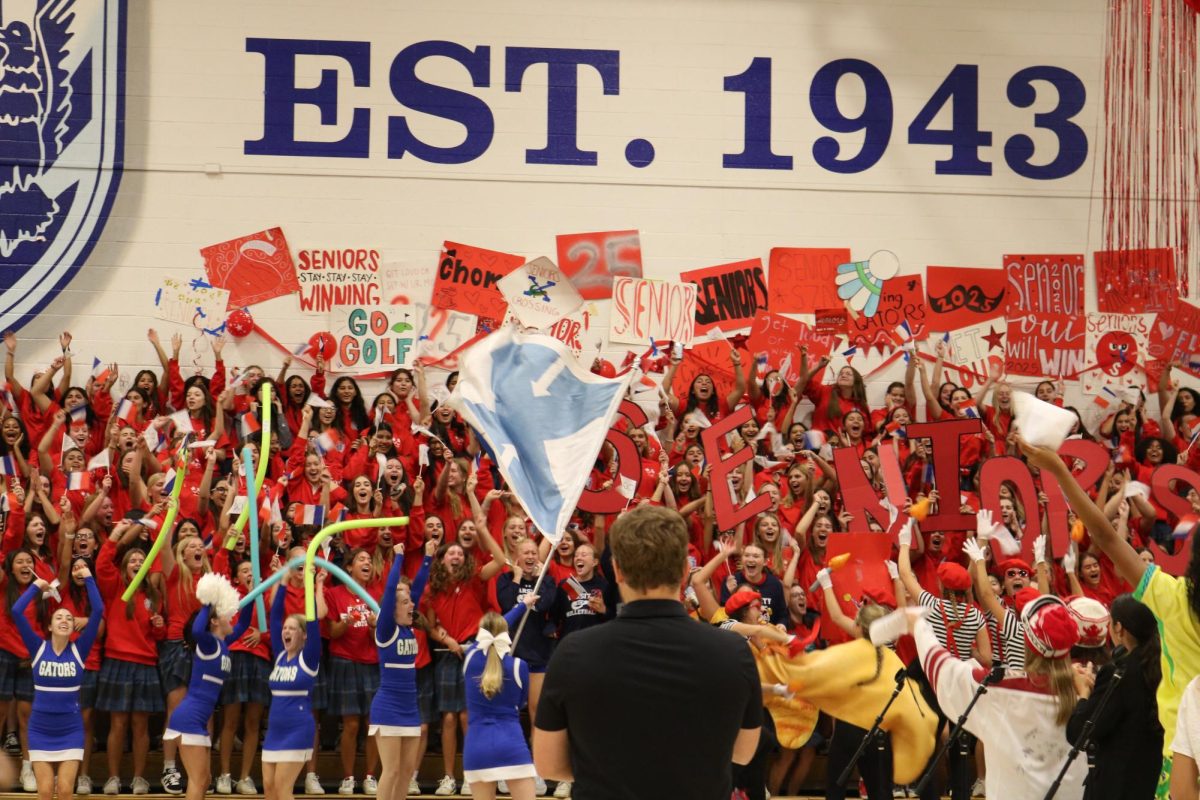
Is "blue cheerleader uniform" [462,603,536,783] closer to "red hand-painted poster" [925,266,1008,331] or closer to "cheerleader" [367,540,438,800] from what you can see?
"cheerleader" [367,540,438,800]

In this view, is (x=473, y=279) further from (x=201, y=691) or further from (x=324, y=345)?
(x=201, y=691)

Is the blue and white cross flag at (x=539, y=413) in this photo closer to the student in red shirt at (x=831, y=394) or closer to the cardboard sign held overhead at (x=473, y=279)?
the cardboard sign held overhead at (x=473, y=279)

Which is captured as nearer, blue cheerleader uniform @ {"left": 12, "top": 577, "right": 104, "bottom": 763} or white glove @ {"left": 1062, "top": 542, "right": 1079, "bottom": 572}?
blue cheerleader uniform @ {"left": 12, "top": 577, "right": 104, "bottom": 763}

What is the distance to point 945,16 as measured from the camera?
14367 millimetres

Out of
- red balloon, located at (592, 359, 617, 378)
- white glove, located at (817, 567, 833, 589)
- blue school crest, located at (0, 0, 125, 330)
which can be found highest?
blue school crest, located at (0, 0, 125, 330)

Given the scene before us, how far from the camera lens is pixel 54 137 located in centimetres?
1349

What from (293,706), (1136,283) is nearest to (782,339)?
(1136,283)

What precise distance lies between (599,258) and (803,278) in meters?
2.10

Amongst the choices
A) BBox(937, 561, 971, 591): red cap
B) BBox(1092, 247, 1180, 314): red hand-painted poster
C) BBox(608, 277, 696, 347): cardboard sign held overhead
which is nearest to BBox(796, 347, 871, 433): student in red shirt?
BBox(608, 277, 696, 347): cardboard sign held overhead

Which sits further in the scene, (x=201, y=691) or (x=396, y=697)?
(x=201, y=691)

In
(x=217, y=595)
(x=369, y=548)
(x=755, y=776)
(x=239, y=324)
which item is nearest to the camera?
(x=755, y=776)

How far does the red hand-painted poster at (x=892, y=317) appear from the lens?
13859 millimetres

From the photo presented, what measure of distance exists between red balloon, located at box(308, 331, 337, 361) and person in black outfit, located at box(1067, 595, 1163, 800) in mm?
9668

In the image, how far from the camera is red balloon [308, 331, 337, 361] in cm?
1333
